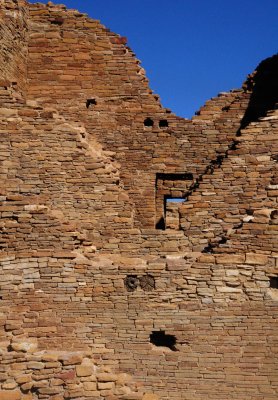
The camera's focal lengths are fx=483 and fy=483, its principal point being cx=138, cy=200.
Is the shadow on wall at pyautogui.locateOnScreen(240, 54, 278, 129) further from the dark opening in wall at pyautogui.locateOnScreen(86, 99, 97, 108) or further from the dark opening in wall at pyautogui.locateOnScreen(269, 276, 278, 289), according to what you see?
the dark opening in wall at pyautogui.locateOnScreen(269, 276, 278, 289)

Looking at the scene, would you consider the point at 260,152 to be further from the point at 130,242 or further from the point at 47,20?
the point at 47,20

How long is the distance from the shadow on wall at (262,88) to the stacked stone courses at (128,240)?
0.04m

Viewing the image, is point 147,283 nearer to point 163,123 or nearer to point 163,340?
point 163,340

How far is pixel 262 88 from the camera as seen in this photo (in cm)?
1325

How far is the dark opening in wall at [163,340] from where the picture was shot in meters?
8.36

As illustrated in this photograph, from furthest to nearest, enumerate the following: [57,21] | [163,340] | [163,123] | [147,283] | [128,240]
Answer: [57,21]
[163,123]
[128,240]
[147,283]
[163,340]

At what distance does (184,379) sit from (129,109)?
7.38 m

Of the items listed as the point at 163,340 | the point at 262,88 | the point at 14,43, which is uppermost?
the point at 14,43

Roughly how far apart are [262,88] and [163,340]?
7894mm

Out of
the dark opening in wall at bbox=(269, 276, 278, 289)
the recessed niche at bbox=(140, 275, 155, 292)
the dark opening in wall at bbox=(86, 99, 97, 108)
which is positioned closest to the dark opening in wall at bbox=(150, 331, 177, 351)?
the recessed niche at bbox=(140, 275, 155, 292)

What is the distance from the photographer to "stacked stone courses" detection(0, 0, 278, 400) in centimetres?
811

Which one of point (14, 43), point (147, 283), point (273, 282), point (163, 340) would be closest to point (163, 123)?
point (14, 43)

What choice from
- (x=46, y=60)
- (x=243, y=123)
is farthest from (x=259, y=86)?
(x=46, y=60)

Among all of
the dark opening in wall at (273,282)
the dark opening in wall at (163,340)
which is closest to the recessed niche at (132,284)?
the dark opening in wall at (163,340)
